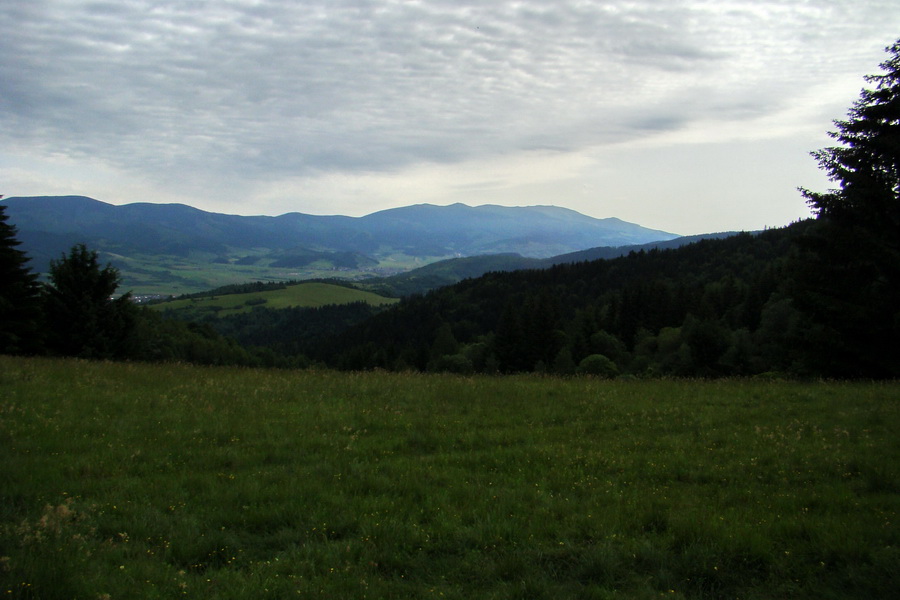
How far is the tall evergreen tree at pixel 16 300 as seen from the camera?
27.4 meters

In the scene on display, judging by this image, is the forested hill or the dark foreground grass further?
the forested hill

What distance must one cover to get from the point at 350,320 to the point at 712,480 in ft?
637

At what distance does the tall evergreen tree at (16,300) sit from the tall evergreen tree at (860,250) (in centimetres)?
3615

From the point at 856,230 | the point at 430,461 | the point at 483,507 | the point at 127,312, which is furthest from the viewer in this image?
the point at 127,312

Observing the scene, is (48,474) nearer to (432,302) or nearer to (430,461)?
(430,461)

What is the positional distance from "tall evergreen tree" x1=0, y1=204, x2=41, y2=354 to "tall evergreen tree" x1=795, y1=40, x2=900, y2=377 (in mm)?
36148

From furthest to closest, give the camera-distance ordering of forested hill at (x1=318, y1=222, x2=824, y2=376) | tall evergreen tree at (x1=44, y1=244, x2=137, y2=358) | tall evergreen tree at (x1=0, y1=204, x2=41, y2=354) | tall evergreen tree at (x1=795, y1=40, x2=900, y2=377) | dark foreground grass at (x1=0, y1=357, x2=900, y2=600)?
1. forested hill at (x1=318, y1=222, x2=824, y2=376)
2. tall evergreen tree at (x1=44, y1=244, x2=137, y2=358)
3. tall evergreen tree at (x1=0, y1=204, x2=41, y2=354)
4. tall evergreen tree at (x1=795, y1=40, x2=900, y2=377)
5. dark foreground grass at (x1=0, y1=357, x2=900, y2=600)

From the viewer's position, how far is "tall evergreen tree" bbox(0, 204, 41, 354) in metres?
27.4

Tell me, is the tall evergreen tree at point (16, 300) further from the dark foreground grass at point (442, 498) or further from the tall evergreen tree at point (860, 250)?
the tall evergreen tree at point (860, 250)

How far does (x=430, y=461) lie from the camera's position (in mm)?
8031

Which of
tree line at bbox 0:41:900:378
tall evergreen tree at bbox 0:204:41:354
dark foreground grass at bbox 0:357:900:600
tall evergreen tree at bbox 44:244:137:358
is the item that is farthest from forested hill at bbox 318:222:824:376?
tall evergreen tree at bbox 0:204:41:354

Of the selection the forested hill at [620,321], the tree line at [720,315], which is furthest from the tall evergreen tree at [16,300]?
the forested hill at [620,321]

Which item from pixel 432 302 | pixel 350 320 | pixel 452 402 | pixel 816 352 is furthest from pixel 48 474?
pixel 350 320

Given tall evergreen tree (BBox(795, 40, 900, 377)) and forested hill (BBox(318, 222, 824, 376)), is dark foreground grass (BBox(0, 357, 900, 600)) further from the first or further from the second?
forested hill (BBox(318, 222, 824, 376))
